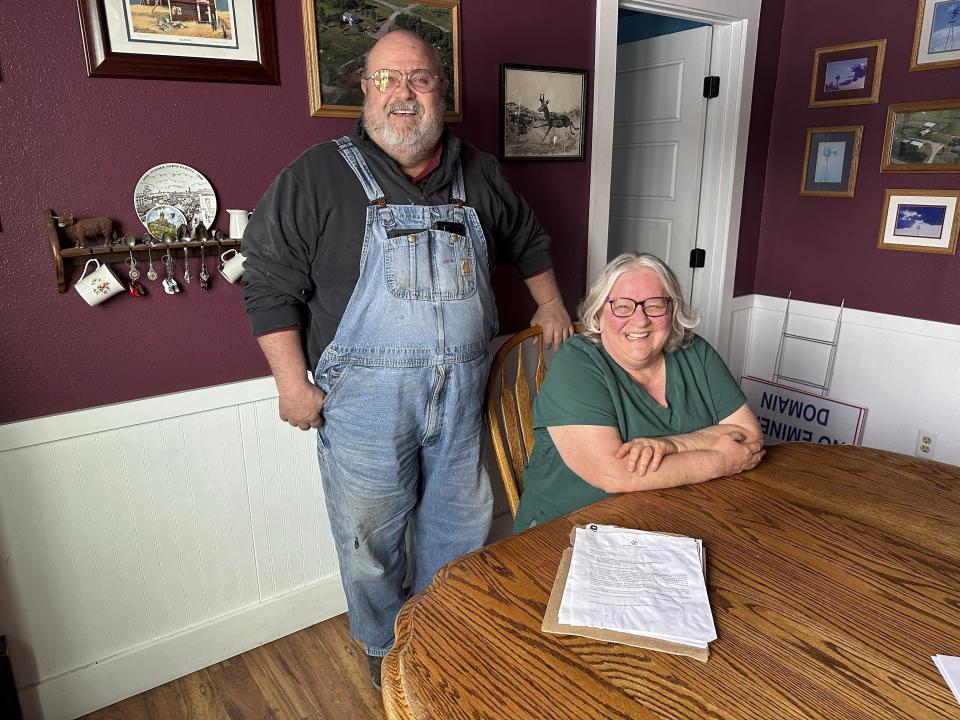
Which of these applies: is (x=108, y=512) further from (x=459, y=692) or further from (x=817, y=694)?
(x=817, y=694)

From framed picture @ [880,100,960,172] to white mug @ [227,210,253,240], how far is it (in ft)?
8.26

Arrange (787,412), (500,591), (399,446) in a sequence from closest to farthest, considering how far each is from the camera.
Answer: (500,591) → (399,446) → (787,412)

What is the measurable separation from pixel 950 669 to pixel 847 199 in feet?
8.27

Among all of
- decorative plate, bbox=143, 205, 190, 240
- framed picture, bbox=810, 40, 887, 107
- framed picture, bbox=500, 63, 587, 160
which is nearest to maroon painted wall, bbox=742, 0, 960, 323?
framed picture, bbox=810, 40, 887, 107

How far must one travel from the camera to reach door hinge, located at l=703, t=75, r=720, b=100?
3.08 m

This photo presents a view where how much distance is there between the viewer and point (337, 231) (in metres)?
1.65

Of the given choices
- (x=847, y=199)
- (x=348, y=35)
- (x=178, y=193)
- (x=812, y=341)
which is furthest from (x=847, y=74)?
(x=178, y=193)

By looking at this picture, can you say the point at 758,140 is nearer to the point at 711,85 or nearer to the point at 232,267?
the point at 711,85

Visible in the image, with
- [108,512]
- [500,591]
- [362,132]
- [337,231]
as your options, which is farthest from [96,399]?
[500,591]

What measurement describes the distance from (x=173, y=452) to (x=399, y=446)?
65cm

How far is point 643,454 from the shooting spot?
142 centimetres

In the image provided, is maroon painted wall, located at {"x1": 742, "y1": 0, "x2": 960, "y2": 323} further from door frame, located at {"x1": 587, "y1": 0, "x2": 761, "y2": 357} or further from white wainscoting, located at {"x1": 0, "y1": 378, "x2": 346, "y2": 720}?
white wainscoting, located at {"x1": 0, "y1": 378, "x2": 346, "y2": 720}

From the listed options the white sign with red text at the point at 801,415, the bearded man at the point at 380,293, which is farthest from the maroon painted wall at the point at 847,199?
the bearded man at the point at 380,293

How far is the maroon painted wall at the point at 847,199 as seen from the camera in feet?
8.99
